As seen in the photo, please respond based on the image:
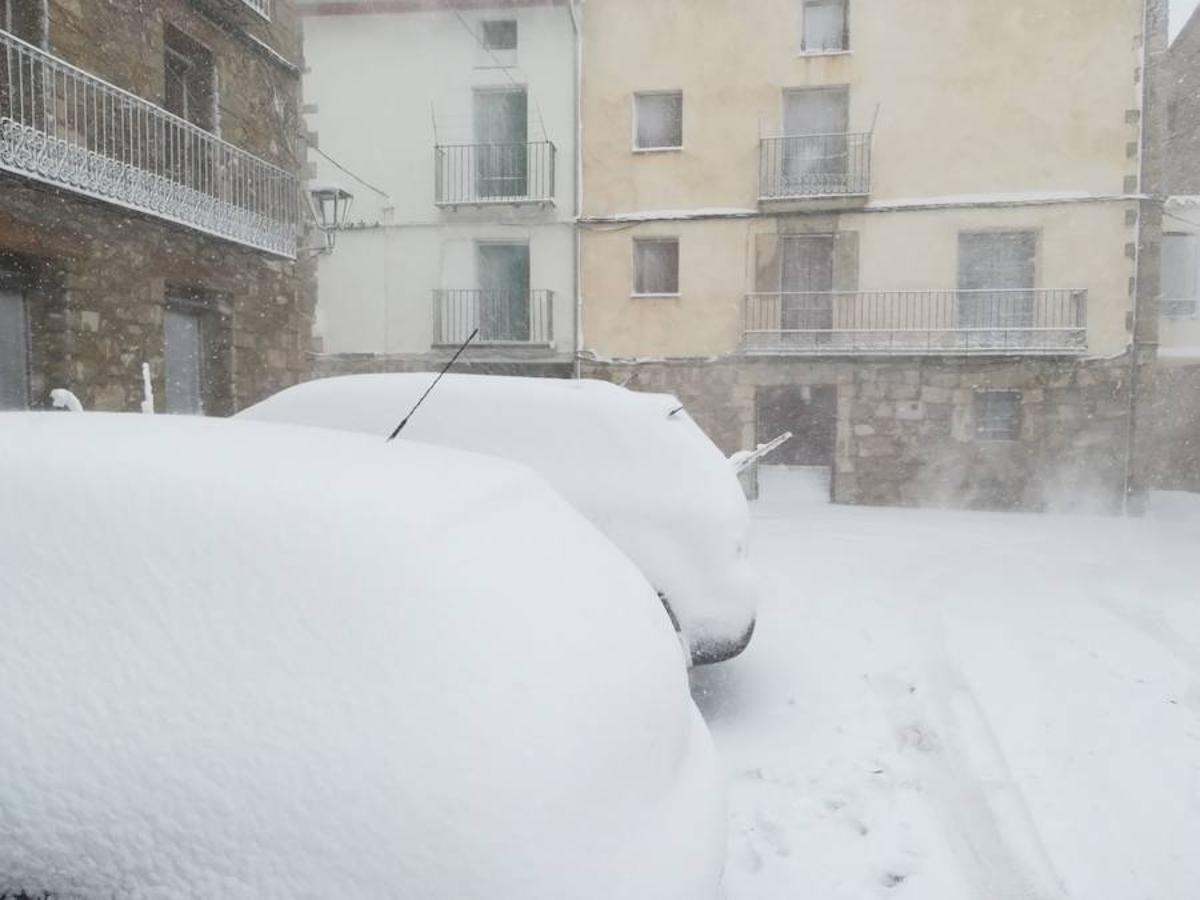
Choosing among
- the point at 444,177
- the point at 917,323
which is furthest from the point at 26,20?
the point at 917,323

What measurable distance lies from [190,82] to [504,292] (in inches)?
261

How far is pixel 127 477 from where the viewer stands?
178 centimetres

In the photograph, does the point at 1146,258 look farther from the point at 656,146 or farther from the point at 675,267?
the point at 656,146

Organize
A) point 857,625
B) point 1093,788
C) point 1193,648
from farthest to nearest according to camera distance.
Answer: point 857,625 < point 1193,648 < point 1093,788

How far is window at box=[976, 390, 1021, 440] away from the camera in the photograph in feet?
50.6

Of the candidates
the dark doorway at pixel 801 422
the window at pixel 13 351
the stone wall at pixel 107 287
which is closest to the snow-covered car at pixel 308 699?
the stone wall at pixel 107 287

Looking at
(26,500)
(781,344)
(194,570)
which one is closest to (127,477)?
(26,500)

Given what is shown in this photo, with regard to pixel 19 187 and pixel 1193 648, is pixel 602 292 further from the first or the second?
pixel 1193 648

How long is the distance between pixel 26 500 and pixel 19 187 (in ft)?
28.9

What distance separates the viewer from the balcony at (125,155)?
28.7 ft

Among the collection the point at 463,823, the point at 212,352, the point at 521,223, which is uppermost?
the point at 521,223

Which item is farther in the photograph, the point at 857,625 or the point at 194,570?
the point at 857,625

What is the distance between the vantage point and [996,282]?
15.6 meters

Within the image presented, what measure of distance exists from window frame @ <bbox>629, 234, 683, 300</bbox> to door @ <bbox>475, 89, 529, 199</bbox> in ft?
8.36
